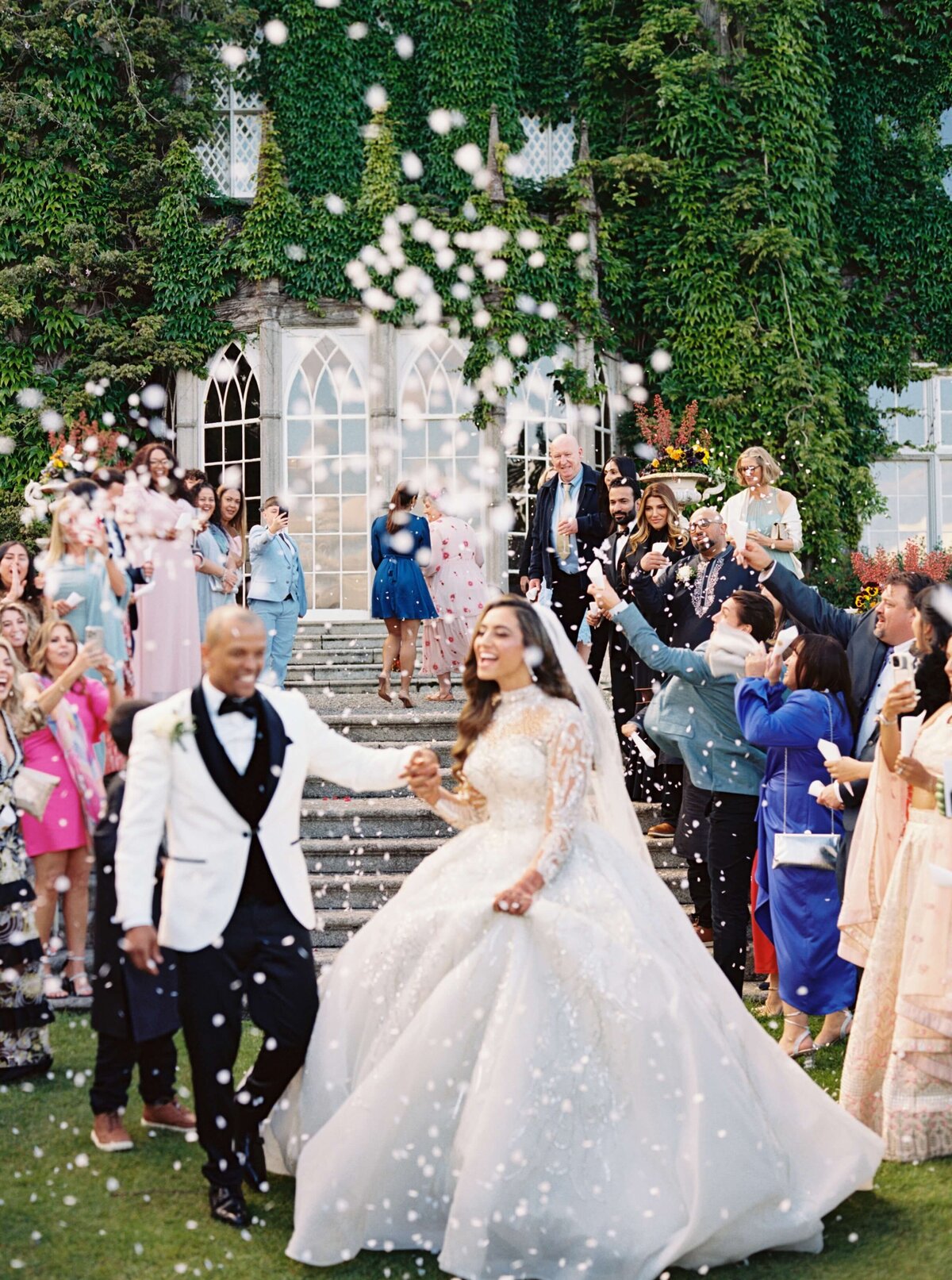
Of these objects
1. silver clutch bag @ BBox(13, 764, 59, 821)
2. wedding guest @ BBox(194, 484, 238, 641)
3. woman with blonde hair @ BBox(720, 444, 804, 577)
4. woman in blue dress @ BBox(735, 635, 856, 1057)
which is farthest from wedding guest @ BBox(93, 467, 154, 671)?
woman in blue dress @ BBox(735, 635, 856, 1057)

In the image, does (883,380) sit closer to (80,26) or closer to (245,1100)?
(80,26)

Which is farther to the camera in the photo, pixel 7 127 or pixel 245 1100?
pixel 7 127

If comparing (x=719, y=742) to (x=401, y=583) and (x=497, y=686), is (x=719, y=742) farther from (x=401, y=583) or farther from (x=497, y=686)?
(x=401, y=583)

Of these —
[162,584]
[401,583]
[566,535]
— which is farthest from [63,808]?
[401,583]

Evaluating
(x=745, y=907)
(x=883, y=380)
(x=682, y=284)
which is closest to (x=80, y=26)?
(x=682, y=284)

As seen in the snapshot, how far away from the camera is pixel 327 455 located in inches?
581

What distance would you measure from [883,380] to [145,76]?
849 cm

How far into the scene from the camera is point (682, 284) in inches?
603

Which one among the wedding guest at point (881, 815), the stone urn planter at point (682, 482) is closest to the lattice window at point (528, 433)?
the stone urn planter at point (682, 482)

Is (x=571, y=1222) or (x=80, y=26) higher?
(x=80, y=26)

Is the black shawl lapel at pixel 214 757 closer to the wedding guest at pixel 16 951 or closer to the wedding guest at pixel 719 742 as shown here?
the wedding guest at pixel 16 951

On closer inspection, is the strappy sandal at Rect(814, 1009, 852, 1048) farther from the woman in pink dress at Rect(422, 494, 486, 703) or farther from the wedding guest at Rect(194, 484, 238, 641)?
the woman in pink dress at Rect(422, 494, 486, 703)

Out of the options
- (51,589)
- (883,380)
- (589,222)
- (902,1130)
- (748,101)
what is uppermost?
(748,101)

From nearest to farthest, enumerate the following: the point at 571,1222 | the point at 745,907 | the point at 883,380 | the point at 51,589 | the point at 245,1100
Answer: the point at 571,1222 < the point at 245,1100 < the point at 745,907 < the point at 51,589 < the point at 883,380
